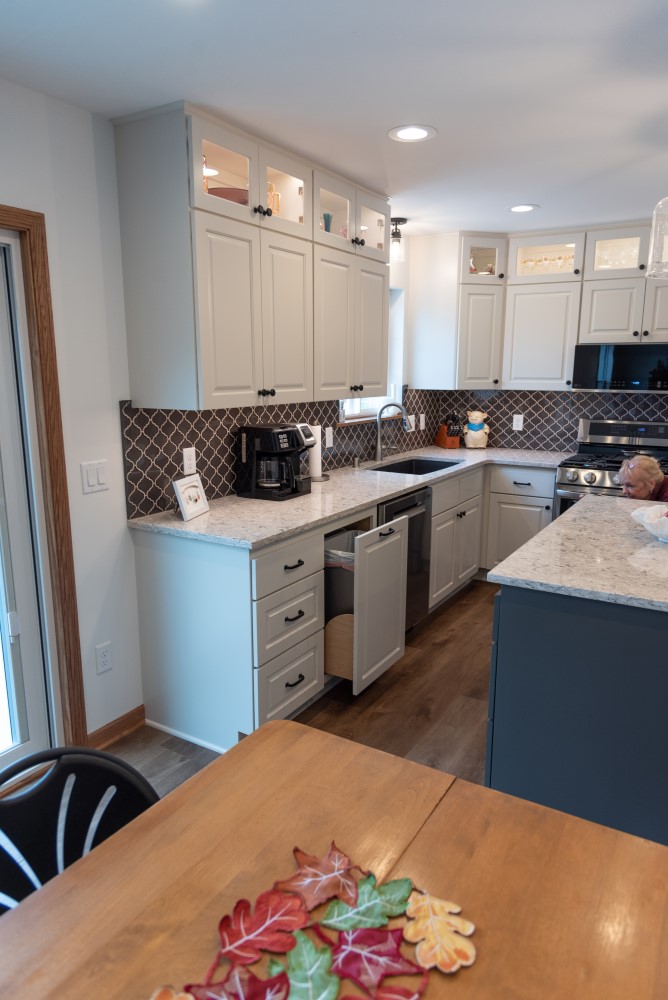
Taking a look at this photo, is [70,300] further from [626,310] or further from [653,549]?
[626,310]

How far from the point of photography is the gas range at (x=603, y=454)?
413 cm

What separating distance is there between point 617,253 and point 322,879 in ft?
14.3

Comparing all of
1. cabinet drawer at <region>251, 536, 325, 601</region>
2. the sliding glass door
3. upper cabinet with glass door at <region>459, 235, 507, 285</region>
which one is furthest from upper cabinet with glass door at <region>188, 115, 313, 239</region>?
upper cabinet with glass door at <region>459, 235, 507, 285</region>

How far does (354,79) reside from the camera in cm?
211

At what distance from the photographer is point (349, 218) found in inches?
131

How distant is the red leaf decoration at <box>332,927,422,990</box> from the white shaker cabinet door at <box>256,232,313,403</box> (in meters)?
2.26

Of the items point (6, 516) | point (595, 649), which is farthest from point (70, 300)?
point (595, 649)

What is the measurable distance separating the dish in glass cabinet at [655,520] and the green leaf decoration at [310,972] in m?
1.82

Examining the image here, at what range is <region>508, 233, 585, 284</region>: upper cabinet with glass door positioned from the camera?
4.38 m

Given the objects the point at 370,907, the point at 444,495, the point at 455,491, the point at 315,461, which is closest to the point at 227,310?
the point at 315,461

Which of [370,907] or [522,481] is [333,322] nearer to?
Answer: [522,481]

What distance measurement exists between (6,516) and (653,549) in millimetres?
2236

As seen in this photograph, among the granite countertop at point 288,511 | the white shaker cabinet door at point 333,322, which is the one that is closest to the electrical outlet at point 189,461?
the granite countertop at point 288,511

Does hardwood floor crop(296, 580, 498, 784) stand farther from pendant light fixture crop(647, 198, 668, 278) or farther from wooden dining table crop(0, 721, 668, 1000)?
pendant light fixture crop(647, 198, 668, 278)
